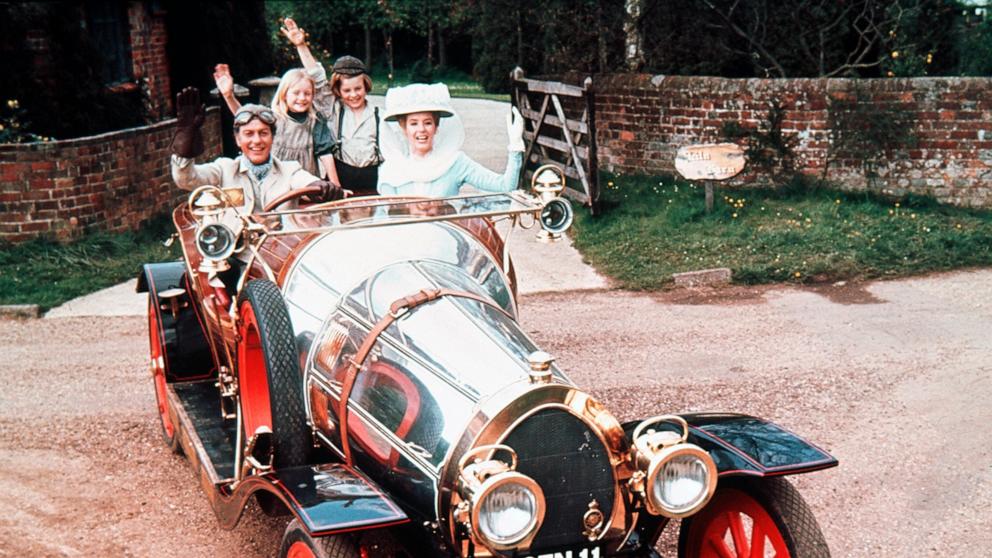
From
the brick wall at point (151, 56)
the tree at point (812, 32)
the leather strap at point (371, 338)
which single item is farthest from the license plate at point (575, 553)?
the brick wall at point (151, 56)

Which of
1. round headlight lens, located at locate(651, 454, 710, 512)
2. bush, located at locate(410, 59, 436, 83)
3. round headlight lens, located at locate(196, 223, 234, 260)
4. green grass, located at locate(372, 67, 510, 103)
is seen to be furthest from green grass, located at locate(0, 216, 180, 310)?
bush, located at locate(410, 59, 436, 83)

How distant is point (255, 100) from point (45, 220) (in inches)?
162

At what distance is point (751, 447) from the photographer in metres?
3.78

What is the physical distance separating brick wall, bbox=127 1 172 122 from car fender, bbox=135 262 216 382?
8.55 meters

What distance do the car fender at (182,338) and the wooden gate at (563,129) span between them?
5430mm

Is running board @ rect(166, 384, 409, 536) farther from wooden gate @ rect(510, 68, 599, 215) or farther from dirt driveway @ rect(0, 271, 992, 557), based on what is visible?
wooden gate @ rect(510, 68, 599, 215)

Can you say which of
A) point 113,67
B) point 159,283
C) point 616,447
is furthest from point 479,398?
point 113,67

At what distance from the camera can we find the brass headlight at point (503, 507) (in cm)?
321

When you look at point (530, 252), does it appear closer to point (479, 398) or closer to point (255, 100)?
point (255, 100)

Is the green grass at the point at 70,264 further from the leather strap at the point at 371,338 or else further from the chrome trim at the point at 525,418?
the chrome trim at the point at 525,418

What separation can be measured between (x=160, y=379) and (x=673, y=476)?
3.52m

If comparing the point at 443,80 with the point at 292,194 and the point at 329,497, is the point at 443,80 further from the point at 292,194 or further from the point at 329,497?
the point at 329,497

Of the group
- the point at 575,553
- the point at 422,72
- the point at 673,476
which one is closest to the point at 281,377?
the point at 575,553

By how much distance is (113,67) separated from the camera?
536 inches
